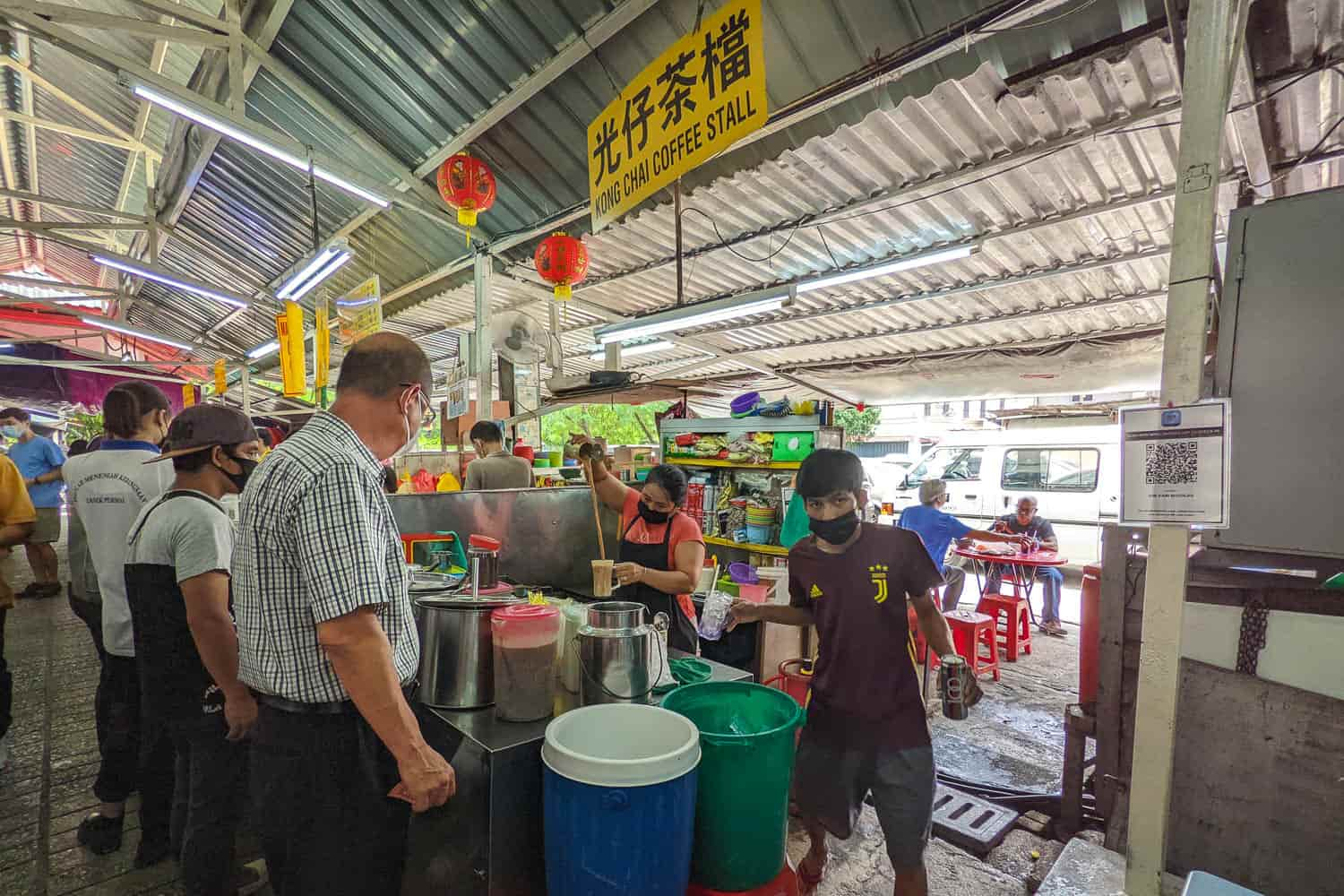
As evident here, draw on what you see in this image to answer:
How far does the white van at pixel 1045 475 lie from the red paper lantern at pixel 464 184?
744 cm

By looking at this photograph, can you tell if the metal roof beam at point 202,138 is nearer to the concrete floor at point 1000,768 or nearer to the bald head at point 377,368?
the bald head at point 377,368

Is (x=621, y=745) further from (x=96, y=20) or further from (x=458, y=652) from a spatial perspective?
(x=96, y=20)

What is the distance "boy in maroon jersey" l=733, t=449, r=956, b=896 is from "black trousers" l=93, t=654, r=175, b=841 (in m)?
2.77

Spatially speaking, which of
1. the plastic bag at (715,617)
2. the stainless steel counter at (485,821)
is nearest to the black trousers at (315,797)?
the stainless steel counter at (485,821)

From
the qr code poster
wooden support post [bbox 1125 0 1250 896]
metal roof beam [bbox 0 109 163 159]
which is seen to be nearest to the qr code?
the qr code poster

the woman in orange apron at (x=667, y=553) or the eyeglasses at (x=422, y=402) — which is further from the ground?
the eyeglasses at (x=422, y=402)

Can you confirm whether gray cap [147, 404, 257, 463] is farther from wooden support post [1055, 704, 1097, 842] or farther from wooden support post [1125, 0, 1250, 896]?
wooden support post [1055, 704, 1097, 842]

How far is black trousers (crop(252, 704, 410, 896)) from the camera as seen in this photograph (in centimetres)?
147

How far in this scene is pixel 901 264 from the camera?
485 centimetres

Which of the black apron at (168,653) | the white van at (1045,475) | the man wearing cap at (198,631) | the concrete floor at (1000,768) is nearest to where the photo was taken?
the man wearing cap at (198,631)

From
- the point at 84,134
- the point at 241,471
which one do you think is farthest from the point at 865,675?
the point at 84,134

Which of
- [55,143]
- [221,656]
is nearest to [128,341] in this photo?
[55,143]

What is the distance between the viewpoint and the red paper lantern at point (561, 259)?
16.3 feet

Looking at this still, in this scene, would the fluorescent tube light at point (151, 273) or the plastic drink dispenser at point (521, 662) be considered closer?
the plastic drink dispenser at point (521, 662)
